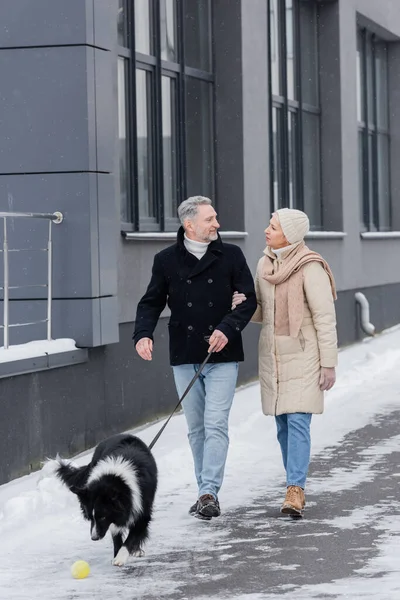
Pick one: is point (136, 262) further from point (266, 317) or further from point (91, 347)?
point (266, 317)

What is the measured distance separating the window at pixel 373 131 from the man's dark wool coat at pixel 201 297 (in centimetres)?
1361

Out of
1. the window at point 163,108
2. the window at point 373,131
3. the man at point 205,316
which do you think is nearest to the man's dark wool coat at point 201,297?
the man at point 205,316

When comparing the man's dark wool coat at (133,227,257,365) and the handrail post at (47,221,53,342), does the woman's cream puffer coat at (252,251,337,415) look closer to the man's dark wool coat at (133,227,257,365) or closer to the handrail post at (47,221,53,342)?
the man's dark wool coat at (133,227,257,365)

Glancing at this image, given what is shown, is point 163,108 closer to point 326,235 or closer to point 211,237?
point 326,235

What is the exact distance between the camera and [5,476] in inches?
340

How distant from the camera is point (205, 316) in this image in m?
7.76

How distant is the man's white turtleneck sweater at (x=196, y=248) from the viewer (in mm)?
7789

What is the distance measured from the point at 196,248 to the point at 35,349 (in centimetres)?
199

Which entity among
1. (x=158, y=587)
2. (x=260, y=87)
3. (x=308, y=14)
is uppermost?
(x=308, y=14)

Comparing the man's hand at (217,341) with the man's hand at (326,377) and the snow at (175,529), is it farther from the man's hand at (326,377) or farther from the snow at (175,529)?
the snow at (175,529)

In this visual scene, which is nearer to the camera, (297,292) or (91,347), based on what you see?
(297,292)

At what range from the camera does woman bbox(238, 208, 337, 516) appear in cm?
778

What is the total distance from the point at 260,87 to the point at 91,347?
5864 millimetres

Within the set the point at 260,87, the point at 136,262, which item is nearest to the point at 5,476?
the point at 136,262
